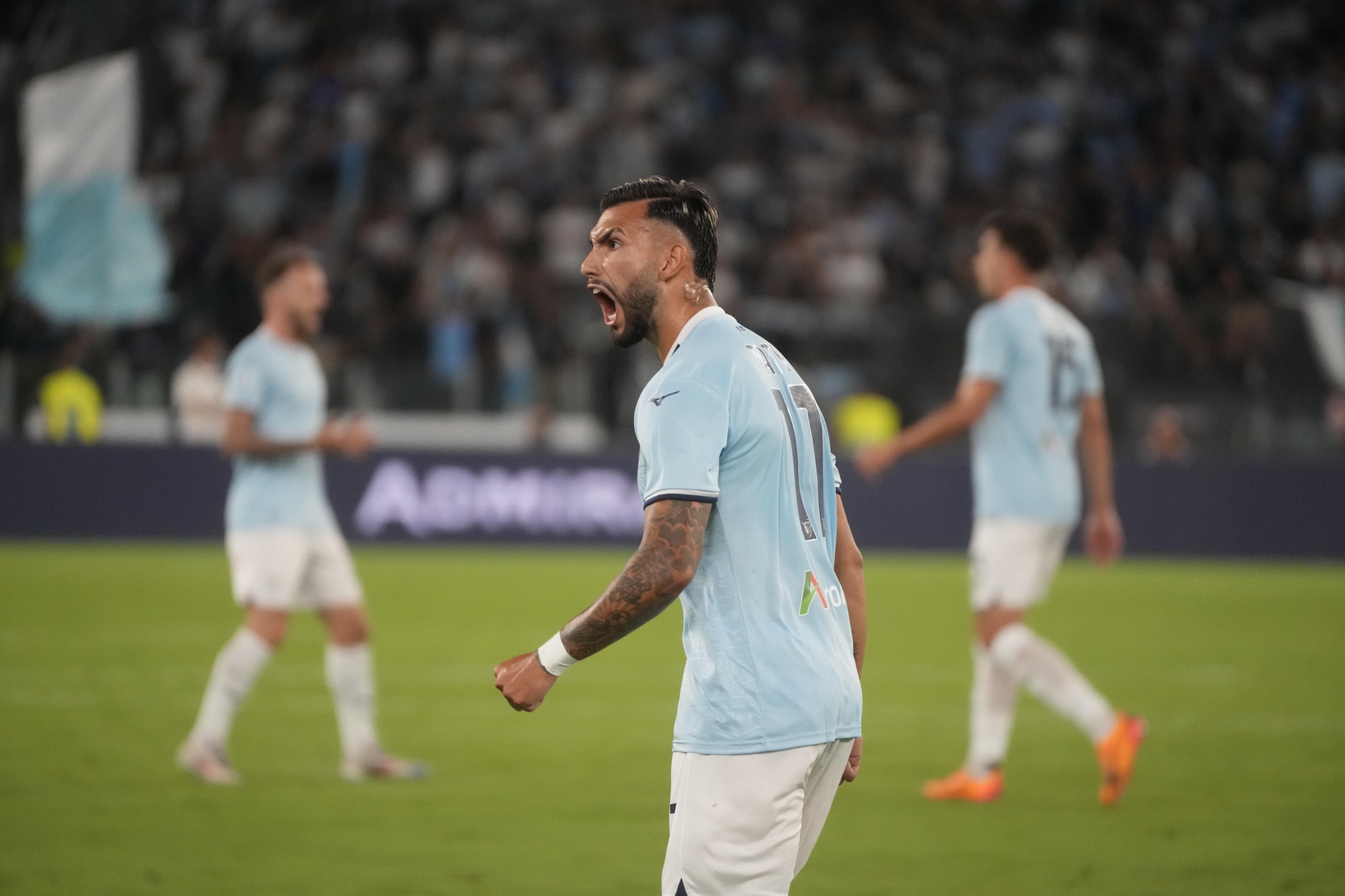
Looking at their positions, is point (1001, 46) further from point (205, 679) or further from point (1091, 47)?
point (205, 679)

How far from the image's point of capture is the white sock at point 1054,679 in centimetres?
737

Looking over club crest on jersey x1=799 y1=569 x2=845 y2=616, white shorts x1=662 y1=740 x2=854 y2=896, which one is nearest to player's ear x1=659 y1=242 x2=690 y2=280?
club crest on jersey x1=799 y1=569 x2=845 y2=616

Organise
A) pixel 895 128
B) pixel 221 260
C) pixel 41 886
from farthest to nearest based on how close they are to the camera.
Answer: pixel 895 128 < pixel 221 260 < pixel 41 886

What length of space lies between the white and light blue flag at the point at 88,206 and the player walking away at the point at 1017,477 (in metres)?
12.6

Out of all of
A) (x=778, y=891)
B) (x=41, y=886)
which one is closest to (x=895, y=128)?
(x=41, y=886)

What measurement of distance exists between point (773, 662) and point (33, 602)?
1212cm

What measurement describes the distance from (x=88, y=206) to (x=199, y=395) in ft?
7.75

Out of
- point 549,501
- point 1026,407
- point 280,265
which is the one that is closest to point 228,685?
point 280,265

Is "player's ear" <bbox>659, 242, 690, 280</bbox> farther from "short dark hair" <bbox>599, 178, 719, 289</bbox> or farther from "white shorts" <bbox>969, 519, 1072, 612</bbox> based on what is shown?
"white shorts" <bbox>969, 519, 1072, 612</bbox>

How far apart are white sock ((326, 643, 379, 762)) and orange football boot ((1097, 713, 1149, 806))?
335 cm

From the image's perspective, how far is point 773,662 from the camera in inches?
139

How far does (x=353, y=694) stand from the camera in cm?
796

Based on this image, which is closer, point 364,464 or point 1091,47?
point 364,464

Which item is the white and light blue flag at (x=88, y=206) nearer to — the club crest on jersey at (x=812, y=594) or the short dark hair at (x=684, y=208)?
the short dark hair at (x=684, y=208)
